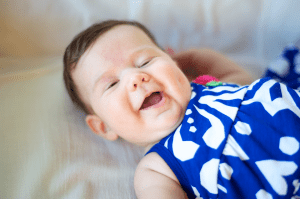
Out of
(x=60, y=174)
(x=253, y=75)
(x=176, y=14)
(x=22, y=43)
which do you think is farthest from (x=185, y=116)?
(x=22, y=43)

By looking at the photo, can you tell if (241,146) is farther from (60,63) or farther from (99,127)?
(60,63)

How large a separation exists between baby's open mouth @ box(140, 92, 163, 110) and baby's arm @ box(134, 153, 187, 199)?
14cm

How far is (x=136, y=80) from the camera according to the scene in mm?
601

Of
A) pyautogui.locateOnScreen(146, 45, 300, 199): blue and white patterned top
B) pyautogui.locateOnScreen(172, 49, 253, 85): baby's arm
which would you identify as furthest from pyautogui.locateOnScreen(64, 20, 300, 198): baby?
pyautogui.locateOnScreen(172, 49, 253, 85): baby's arm

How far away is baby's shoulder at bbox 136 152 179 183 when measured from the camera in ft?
1.89

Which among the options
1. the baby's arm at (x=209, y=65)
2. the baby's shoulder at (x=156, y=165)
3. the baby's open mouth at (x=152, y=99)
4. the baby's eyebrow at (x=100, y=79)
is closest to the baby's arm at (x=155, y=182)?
the baby's shoulder at (x=156, y=165)

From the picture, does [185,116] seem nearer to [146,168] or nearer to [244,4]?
[146,168]

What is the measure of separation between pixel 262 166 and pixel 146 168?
0.28m

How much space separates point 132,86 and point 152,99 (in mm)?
83

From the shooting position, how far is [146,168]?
0.61 metres

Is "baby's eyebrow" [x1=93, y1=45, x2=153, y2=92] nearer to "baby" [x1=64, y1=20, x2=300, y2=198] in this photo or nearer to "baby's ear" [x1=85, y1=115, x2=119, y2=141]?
"baby" [x1=64, y1=20, x2=300, y2=198]

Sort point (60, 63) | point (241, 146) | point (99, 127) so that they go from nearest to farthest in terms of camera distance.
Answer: point (241, 146) → point (99, 127) → point (60, 63)

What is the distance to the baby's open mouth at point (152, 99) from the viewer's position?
65 centimetres

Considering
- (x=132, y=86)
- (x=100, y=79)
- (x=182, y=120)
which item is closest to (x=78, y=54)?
(x=100, y=79)
